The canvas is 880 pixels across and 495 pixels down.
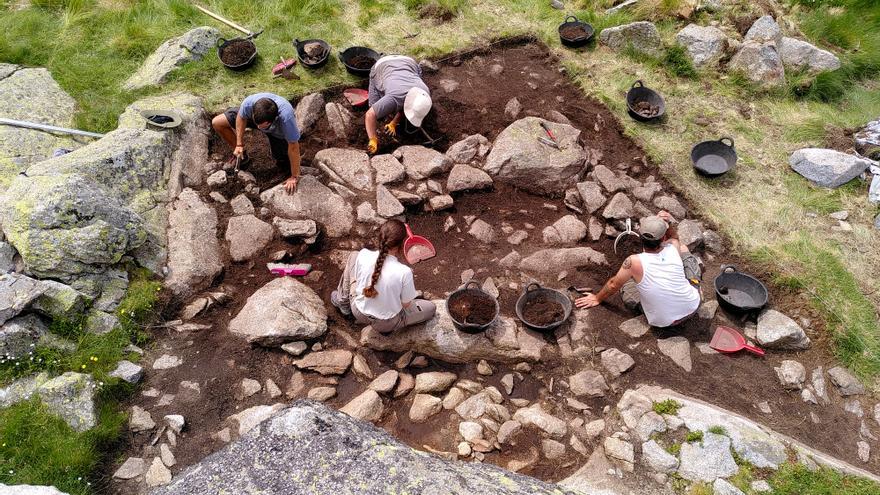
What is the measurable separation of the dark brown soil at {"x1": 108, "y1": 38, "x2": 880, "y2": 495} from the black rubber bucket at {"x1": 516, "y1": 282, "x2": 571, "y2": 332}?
147 mm

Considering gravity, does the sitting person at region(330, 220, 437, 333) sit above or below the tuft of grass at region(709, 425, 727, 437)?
above

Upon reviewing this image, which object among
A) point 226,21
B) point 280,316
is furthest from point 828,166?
point 226,21

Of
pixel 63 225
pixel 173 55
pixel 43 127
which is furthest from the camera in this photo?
pixel 173 55

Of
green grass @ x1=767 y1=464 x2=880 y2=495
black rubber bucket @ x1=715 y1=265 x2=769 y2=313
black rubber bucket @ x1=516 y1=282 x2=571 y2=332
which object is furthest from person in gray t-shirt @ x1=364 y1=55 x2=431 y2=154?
green grass @ x1=767 y1=464 x2=880 y2=495

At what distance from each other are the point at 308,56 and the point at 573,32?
4165 mm

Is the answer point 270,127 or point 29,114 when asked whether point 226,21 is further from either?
point 270,127

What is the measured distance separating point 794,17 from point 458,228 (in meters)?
7.35

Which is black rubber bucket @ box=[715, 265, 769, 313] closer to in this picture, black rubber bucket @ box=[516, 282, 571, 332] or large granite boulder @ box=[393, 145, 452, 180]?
black rubber bucket @ box=[516, 282, 571, 332]

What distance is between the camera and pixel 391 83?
6707 mm

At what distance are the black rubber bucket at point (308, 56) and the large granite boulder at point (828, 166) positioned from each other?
21.2ft

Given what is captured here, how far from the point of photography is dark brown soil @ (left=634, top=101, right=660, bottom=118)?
7.48m

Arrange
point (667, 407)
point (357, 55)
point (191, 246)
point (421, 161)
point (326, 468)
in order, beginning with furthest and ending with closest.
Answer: point (357, 55) → point (421, 161) → point (191, 246) → point (667, 407) → point (326, 468)

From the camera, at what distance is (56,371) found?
4.48 meters

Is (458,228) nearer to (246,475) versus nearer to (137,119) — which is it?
(246,475)
